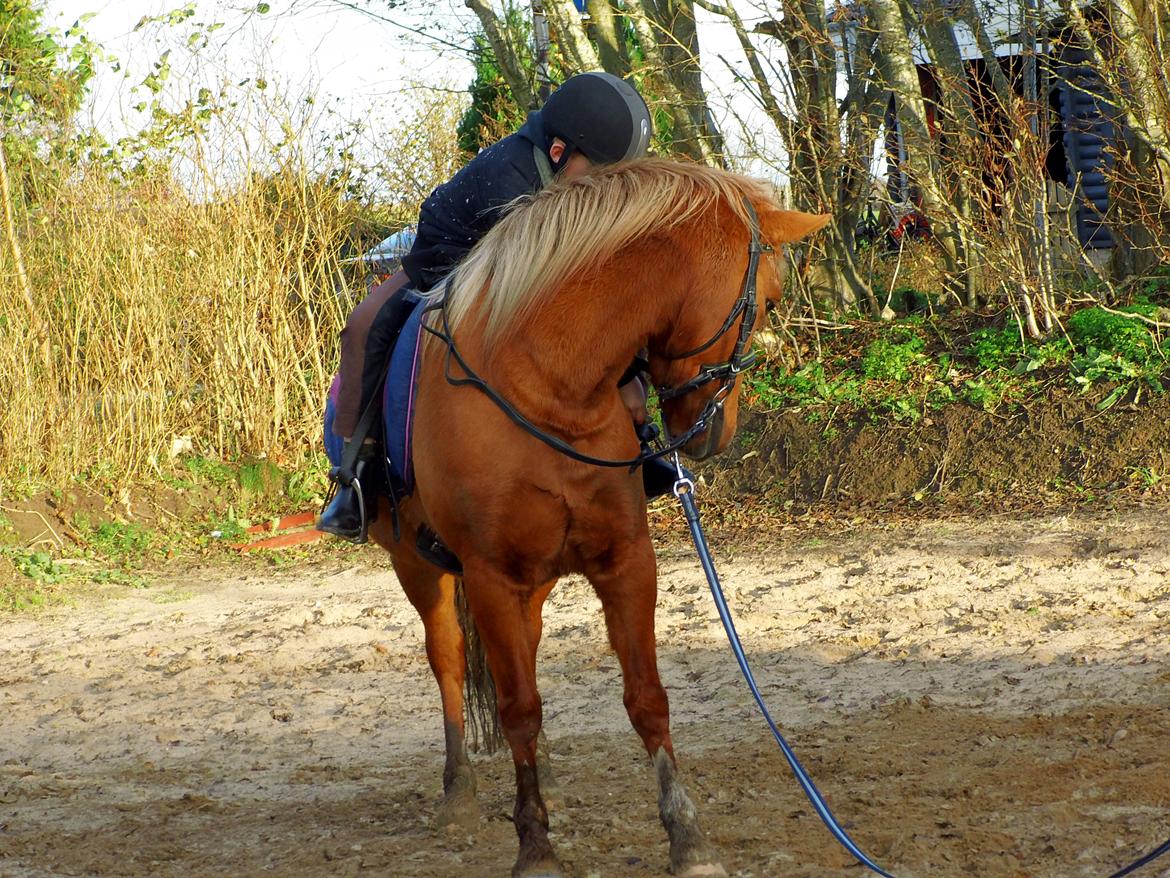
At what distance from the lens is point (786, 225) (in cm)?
341

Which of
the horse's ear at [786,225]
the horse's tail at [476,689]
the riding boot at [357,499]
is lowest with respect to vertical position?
the horse's tail at [476,689]

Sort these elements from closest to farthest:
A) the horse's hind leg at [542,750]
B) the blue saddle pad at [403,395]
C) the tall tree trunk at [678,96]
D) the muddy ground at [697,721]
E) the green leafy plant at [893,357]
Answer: the muddy ground at [697,721]
the blue saddle pad at [403,395]
the horse's hind leg at [542,750]
the green leafy plant at [893,357]
the tall tree trunk at [678,96]

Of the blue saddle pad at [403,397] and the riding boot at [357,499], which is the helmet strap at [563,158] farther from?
the riding boot at [357,499]

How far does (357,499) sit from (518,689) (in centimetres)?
111

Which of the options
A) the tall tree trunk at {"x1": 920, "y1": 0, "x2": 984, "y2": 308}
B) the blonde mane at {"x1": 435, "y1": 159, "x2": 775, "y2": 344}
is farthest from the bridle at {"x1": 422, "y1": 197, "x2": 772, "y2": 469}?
the tall tree trunk at {"x1": 920, "y1": 0, "x2": 984, "y2": 308}

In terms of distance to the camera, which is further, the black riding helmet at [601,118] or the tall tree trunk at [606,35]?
the tall tree trunk at [606,35]

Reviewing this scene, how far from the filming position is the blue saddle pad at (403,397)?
3.93 metres

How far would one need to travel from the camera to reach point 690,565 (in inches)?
305

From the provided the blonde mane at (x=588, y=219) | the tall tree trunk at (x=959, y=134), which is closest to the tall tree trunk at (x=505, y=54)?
the tall tree trunk at (x=959, y=134)

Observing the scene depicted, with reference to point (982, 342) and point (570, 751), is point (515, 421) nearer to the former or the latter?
point (570, 751)

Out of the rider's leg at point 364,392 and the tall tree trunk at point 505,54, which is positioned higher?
the tall tree trunk at point 505,54

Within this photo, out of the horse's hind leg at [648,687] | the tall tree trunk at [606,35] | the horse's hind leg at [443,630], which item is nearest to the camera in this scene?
the horse's hind leg at [648,687]

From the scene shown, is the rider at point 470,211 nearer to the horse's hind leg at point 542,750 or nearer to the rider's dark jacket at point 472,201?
the rider's dark jacket at point 472,201

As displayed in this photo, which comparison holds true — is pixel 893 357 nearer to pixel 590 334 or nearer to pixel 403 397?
pixel 403 397
